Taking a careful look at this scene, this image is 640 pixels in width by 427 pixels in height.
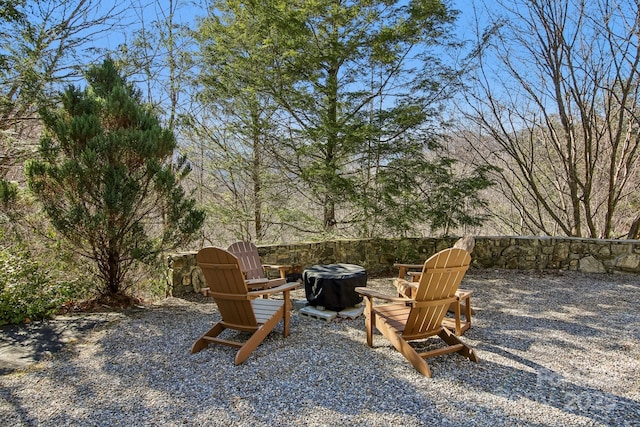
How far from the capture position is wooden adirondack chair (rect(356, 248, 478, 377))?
Result: 9.32 feet

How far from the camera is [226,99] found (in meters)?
6.79

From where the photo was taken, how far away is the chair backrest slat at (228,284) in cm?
302

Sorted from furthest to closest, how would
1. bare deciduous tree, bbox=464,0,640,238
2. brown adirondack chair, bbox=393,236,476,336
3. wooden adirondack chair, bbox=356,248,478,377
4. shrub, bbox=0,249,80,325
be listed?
bare deciduous tree, bbox=464,0,640,238 → shrub, bbox=0,249,80,325 → brown adirondack chair, bbox=393,236,476,336 → wooden adirondack chair, bbox=356,248,478,377

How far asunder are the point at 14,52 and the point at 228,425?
4732mm

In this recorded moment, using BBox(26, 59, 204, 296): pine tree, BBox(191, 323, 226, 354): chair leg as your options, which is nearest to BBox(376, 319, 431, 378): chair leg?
BBox(191, 323, 226, 354): chair leg

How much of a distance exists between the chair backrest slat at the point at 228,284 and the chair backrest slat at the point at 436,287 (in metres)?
1.30

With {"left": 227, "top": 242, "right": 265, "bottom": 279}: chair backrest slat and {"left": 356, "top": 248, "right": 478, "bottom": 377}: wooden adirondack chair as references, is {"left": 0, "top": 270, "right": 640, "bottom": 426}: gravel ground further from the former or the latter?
{"left": 227, "top": 242, "right": 265, "bottom": 279}: chair backrest slat

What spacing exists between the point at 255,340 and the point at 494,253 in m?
5.18

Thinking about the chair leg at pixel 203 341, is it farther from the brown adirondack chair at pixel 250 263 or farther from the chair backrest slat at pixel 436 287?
the chair backrest slat at pixel 436 287

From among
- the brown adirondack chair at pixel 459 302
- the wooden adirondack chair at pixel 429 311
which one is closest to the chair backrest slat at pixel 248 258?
the brown adirondack chair at pixel 459 302

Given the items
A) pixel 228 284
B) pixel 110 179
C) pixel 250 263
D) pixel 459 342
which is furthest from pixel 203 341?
pixel 459 342

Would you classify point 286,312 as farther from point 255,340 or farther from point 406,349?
point 406,349

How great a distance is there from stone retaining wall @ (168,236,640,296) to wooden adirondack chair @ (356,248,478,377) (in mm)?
2965

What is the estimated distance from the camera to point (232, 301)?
312 centimetres
